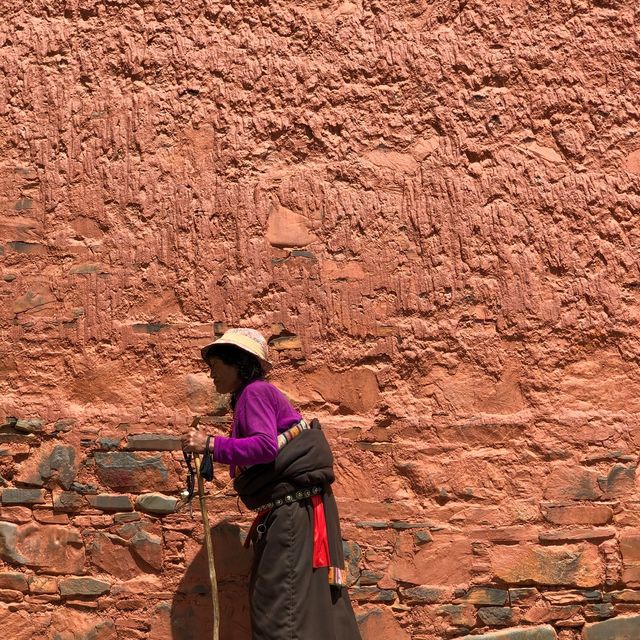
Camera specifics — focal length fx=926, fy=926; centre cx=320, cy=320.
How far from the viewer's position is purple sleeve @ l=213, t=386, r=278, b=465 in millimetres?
3043

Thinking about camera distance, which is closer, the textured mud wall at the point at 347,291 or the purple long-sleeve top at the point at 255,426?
the purple long-sleeve top at the point at 255,426

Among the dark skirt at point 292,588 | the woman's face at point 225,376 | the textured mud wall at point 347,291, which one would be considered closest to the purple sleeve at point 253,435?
the woman's face at point 225,376

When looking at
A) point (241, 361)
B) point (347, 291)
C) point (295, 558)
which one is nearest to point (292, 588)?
point (295, 558)

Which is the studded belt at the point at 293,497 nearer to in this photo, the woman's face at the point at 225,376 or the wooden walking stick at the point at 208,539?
the wooden walking stick at the point at 208,539

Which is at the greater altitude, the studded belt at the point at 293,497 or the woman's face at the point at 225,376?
the woman's face at the point at 225,376

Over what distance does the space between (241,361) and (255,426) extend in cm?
30

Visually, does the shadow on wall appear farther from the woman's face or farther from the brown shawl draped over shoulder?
the woman's face

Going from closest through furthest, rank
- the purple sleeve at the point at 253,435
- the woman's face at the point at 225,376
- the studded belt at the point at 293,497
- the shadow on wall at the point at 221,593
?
the purple sleeve at the point at 253,435
the studded belt at the point at 293,497
the woman's face at the point at 225,376
the shadow on wall at the point at 221,593

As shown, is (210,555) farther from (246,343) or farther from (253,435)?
(246,343)

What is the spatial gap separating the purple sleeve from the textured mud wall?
0.62m

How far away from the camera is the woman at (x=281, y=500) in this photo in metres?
3.08

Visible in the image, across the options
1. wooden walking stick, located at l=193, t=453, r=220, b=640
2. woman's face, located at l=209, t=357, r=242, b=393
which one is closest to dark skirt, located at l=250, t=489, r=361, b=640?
wooden walking stick, located at l=193, t=453, r=220, b=640

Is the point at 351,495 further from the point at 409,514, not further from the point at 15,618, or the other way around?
the point at 15,618

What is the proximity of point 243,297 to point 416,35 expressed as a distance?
136 cm
